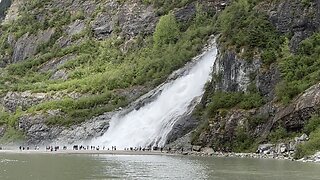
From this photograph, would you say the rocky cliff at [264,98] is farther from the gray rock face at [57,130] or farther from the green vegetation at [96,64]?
the green vegetation at [96,64]

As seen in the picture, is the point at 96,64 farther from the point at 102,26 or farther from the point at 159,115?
the point at 159,115

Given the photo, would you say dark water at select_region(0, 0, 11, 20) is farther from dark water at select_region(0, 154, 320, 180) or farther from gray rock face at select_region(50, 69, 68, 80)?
dark water at select_region(0, 154, 320, 180)

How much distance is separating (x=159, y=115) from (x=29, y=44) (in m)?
67.1

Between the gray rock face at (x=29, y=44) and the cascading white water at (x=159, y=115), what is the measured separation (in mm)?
55947

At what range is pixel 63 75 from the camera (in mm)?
119312

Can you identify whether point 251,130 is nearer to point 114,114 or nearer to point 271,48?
point 271,48

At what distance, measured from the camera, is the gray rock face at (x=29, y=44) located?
139250mm

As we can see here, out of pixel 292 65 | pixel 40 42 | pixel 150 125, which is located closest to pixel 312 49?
pixel 292 65

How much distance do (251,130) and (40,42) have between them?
8446cm

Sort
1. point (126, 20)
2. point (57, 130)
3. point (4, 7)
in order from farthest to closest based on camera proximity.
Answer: point (4, 7) < point (126, 20) < point (57, 130)

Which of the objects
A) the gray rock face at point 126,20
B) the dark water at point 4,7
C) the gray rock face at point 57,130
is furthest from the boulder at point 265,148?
the dark water at point 4,7

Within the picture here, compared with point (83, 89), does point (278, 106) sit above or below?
below

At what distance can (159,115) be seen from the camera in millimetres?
83812

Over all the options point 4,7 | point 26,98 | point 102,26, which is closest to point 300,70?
point 26,98
